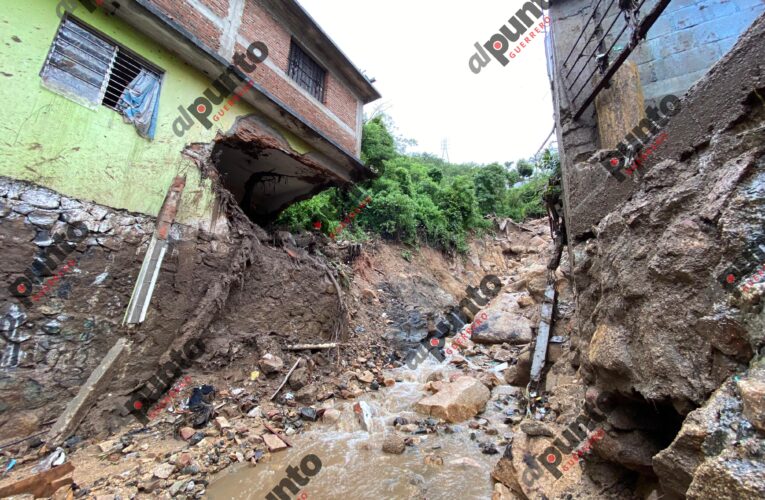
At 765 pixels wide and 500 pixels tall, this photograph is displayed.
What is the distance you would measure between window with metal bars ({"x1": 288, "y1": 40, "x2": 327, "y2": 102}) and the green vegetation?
3147mm

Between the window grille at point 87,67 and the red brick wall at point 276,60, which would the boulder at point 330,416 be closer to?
the window grille at point 87,67

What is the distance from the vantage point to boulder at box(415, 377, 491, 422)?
4266 mm

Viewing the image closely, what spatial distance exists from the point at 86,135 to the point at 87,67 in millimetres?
885

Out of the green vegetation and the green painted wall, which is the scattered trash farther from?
the green vegetation

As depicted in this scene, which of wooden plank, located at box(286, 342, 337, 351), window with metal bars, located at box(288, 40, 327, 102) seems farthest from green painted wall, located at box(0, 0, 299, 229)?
window with metal bars, located at box(288, 40, 327, 102)

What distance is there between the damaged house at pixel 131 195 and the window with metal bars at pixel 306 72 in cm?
49

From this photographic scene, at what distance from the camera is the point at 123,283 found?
3.84 meters

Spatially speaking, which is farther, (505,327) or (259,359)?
(505,327)

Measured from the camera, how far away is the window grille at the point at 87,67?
3.60 metres

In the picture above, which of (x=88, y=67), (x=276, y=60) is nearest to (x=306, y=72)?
(x=276, y=60)

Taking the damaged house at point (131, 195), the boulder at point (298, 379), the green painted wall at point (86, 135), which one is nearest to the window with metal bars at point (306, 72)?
the damaged house at point (131, 195)

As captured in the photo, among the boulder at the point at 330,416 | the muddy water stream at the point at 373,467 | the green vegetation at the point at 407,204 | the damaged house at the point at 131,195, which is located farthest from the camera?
the green vegetation at the point at 407,204

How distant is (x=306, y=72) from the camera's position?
7.11m

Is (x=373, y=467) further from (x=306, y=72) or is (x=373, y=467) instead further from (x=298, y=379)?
(x=306, y=72)
